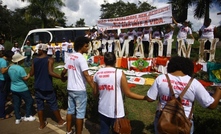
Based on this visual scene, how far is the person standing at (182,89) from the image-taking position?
7.30ft

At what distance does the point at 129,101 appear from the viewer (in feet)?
17.9

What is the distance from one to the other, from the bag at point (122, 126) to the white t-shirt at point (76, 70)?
1.15m

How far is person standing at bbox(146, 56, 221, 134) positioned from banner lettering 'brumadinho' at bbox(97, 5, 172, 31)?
7.00 m

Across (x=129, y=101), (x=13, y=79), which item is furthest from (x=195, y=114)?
(x=13, y=79)

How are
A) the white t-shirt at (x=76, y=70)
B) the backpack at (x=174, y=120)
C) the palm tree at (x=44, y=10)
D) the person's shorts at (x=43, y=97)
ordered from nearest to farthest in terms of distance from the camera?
the backpack at (x=174, y=120), the white t-shirt at (x=76, y=70), the person's shorts at (x=43, y=97), the palm tree at (x=44, y=10)

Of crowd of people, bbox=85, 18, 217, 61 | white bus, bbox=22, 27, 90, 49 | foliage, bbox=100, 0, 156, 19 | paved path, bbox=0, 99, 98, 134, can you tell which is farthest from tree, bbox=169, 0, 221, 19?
foliage, bbox=100, 0, 156, 19

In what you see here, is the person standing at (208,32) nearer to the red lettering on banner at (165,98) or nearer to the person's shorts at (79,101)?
the person's shorts at (79,101)

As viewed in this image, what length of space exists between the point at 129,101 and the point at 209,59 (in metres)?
4.07

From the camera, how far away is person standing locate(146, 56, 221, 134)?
2227 mm

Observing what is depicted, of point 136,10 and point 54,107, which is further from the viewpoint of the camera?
point 136,10

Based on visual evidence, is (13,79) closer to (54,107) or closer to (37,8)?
(54,107)

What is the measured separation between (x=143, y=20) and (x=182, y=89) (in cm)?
840

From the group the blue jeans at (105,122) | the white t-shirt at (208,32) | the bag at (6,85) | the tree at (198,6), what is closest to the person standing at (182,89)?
the blue jeans at (105,122)

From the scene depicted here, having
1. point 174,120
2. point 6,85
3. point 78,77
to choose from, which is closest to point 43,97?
point 78,77
